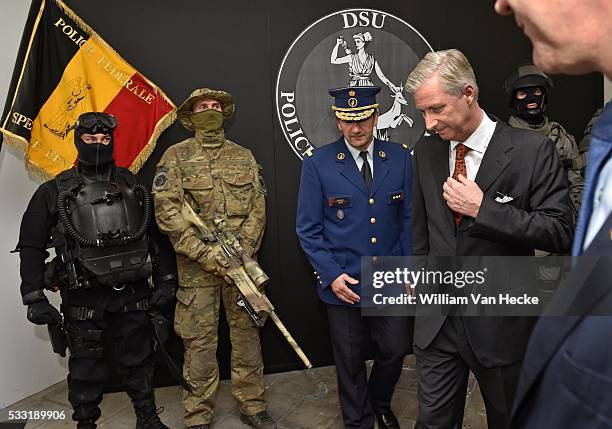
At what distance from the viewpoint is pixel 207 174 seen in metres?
3.00

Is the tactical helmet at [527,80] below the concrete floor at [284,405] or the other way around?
the other way around

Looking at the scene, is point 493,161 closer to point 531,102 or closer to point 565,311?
point 565,311

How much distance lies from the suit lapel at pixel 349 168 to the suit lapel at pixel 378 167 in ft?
0.20

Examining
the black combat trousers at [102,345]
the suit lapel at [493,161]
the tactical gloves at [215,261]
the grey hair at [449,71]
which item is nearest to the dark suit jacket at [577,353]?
the suit lapel at [493,161]

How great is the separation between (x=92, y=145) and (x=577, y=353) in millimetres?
2580

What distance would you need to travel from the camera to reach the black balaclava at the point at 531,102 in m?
3.48

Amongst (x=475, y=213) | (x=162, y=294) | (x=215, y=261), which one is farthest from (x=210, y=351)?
(x=475, y=213)

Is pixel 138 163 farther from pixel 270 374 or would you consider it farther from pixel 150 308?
pixel 270 374

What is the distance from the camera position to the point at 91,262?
8.69 ft

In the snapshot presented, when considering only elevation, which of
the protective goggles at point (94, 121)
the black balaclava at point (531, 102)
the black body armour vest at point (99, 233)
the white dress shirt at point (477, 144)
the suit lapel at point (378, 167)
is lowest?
the black body armour vest at point (99, 233)

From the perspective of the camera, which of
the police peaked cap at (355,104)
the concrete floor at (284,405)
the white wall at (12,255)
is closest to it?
the police peaked cap at (355,104)

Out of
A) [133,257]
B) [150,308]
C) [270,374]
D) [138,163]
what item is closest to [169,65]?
[138,163]

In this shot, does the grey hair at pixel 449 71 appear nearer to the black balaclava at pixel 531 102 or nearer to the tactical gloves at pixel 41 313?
the black balaclava at pixel 531 102

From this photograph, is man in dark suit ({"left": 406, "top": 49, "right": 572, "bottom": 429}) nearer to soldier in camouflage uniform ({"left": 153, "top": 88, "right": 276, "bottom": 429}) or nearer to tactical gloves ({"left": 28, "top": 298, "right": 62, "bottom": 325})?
soldier in camouflage uniform ({"left": 153, "top": 88, "right": 276, "bottom": 429})
